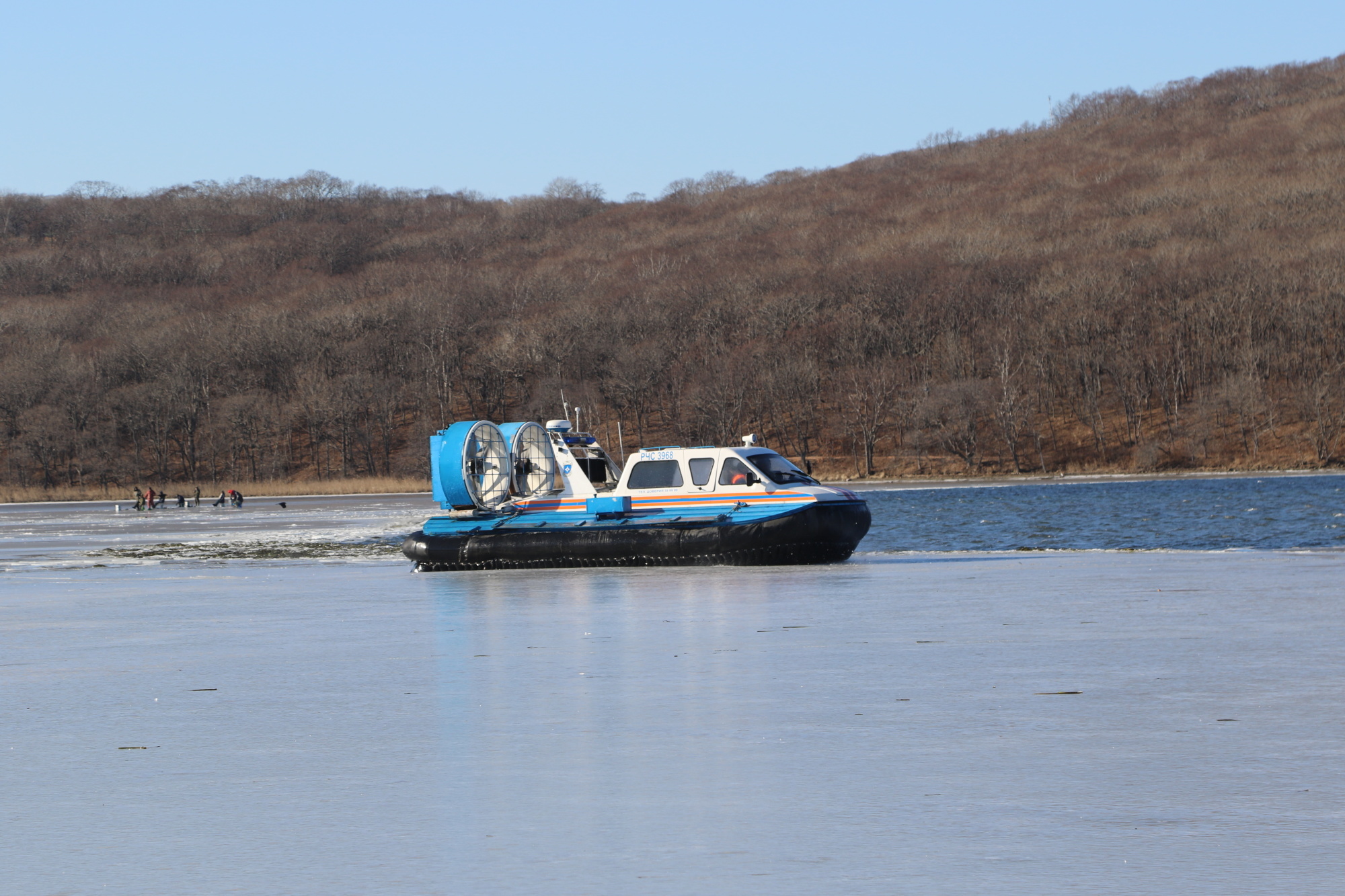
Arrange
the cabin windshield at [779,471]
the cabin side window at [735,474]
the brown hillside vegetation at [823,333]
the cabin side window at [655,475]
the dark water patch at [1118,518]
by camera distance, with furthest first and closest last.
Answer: the brown hillside vegetation at [823,333] < the dark water patch at [1118,518] < the cabin side window at [655,475] < the cabin windshield at [779,471] < the cabin side window at [735,474]

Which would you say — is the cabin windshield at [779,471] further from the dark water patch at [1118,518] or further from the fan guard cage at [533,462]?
the fan guard cage at [533,462]

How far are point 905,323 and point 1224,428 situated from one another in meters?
29.4

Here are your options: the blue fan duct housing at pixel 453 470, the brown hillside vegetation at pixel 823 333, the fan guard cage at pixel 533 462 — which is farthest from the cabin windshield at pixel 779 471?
the brown hillside vegetation at pixel 823 333

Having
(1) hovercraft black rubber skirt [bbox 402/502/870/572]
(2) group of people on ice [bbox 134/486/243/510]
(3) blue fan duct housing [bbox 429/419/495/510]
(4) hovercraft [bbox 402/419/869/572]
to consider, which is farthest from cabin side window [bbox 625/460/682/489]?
(2) group of people on ice [bbox 134/486/243/510]

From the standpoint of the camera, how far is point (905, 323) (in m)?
106

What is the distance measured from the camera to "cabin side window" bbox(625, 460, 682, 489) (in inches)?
921

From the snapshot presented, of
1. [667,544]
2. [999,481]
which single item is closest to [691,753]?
[667,544]

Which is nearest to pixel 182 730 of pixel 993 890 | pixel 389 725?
pixel 389 725

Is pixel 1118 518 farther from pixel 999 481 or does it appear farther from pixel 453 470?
pixel 999 481

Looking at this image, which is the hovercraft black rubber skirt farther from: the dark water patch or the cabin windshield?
the dark water patch

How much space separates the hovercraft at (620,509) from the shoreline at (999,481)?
4005cm

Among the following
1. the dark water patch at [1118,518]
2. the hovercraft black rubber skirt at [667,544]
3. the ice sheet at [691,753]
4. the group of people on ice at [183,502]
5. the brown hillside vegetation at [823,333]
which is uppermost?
the brown hillside vegetation at [823,333]

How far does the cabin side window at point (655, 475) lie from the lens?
23391 millimetres

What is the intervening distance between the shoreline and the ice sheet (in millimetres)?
52222
